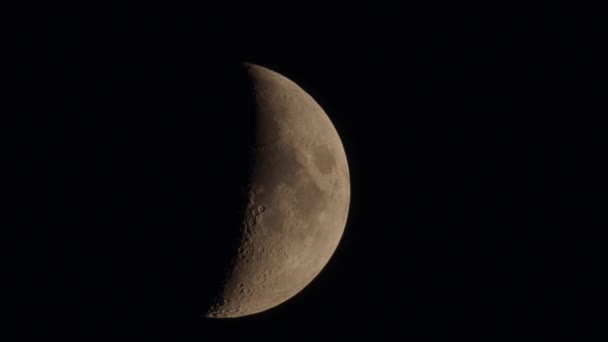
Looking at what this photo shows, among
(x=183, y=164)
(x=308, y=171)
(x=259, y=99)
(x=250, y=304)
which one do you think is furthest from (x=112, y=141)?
(x=250, y=304)

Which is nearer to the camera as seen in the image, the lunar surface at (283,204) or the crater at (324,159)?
the lunar surface at (283,204)

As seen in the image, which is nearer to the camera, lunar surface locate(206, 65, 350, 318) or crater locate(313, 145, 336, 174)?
lunar surface locate(206, 65, 350, 318)

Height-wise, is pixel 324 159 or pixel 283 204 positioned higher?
pixel 324 159

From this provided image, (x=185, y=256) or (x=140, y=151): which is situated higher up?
(x=140, y=151)

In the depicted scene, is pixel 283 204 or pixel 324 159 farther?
pixel 324 159

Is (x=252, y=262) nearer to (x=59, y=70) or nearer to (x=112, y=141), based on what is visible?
(x=112, y=141)

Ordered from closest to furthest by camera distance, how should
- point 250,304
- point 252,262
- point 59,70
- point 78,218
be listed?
point 78,218 < point 59,70 < point 252,262 < point 250,304

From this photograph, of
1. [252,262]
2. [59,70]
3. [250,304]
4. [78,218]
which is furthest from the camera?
[250,304]

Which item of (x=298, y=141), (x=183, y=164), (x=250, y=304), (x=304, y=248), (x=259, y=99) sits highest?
(x=259, y=99)
